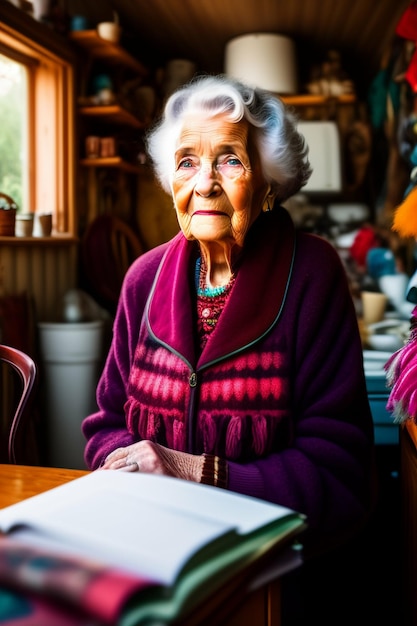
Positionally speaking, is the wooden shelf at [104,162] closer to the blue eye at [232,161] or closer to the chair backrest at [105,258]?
the chair backrest at [105,258]

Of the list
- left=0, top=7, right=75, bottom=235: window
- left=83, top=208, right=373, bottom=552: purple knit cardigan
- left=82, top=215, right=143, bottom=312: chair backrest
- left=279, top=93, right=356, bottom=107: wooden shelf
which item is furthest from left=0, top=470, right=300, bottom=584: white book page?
left=279, top=93, right=356, bottom=107: wooden shelf

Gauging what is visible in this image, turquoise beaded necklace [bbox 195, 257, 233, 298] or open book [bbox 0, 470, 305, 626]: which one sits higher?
turquoise beaded necklace [bbox 195, 257, 233, 298]

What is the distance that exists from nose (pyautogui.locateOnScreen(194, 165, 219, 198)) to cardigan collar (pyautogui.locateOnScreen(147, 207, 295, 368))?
16 centimetres

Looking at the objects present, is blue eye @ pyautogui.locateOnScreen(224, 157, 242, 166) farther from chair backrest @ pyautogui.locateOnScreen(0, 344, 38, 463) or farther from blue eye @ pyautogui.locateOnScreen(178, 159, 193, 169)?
chair backrest @ pyautogui.locateOnScreen(0, 344, 38, 463)

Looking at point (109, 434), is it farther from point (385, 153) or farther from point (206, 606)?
point (385, 153)

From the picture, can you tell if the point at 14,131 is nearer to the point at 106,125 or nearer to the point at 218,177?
A: the point at 106,125

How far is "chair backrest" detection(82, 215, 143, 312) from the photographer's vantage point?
3775 mm

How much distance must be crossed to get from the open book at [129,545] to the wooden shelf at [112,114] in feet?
10.1

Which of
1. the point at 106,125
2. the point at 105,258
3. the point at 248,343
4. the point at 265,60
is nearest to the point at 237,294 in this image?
the point at 248,343

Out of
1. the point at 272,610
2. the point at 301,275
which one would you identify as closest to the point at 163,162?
the point at 301,275

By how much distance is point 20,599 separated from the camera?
22.9 inches

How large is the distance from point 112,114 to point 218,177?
8.45 ft

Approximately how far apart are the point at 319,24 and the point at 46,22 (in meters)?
1.65

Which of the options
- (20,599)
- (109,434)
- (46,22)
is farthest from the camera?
(46,22)
